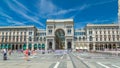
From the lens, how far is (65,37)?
136 m

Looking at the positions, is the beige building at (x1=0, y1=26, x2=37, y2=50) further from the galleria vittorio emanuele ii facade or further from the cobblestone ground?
the cobblestone ground

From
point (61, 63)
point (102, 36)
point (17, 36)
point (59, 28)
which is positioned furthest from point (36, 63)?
point (17, 36)

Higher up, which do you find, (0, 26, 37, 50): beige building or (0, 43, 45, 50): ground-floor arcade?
(0, 26, 37, 50): beige building

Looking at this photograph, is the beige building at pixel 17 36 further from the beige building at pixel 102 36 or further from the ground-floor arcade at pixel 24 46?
the beige building at pixel 102 36

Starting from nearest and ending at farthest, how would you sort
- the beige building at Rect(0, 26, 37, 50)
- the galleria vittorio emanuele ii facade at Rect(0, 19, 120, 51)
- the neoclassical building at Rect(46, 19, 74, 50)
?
the galleria vittorio emanuele ii facade at Rect(0, 19, 120, 51), the beige building at Rect(0, 26, 37, 50), the neoclassical building at Rect(46, 19, 74, 50)

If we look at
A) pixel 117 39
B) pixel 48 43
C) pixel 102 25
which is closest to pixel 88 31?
pixel 102 25

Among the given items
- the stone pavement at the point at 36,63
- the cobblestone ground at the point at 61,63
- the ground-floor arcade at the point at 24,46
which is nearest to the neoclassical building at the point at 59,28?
the ground-floor arcade at the point at 24,46

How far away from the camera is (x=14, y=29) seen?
5344 inches

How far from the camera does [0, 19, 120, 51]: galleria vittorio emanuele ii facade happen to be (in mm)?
128500

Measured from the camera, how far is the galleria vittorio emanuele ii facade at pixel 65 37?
128m

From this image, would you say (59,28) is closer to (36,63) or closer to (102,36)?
(102,36)

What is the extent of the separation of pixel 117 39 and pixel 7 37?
2823 inches

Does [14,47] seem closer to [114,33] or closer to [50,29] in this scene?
[50,29]

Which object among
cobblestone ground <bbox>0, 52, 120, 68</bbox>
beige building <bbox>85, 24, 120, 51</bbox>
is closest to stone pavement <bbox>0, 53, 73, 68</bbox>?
cobblestone ground <bbox>0, 52, 120, 68</bbox>
